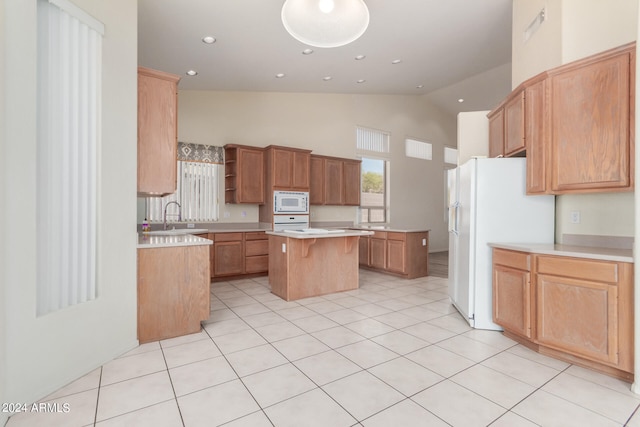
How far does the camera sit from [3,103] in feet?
5.54

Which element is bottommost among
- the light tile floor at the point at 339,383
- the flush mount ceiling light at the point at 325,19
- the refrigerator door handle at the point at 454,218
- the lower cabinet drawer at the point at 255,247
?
the light tile floor at the point at 339,383

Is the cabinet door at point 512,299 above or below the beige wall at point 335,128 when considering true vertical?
below

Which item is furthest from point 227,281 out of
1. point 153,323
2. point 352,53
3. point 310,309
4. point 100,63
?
point 352,53

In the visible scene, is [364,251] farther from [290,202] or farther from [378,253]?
[290,202]

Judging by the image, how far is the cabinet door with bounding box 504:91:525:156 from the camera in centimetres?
289

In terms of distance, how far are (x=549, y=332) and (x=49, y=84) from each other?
13.1 ft

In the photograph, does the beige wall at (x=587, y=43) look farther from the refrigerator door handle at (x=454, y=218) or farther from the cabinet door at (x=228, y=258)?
the cabinet door at (x=228, y=258)

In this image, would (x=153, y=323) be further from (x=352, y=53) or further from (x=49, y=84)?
(x=352, y=53)

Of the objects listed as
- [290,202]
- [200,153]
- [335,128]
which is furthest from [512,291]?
[335,128]

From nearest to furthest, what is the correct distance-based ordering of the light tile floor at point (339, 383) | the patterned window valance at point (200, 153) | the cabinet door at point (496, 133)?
the light tile floor at point (339, 383) → the cabinet door at point (496, 133) → the patterned window valance at point (200, 153)

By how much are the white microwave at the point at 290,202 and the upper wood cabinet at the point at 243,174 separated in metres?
0.33

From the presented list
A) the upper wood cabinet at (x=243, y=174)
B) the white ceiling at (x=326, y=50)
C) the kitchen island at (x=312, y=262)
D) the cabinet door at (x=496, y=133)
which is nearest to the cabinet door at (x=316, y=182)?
the upper wood cabinet at (x=243, y=174)

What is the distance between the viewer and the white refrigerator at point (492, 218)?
296 centimetres

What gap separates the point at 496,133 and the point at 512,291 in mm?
1838
